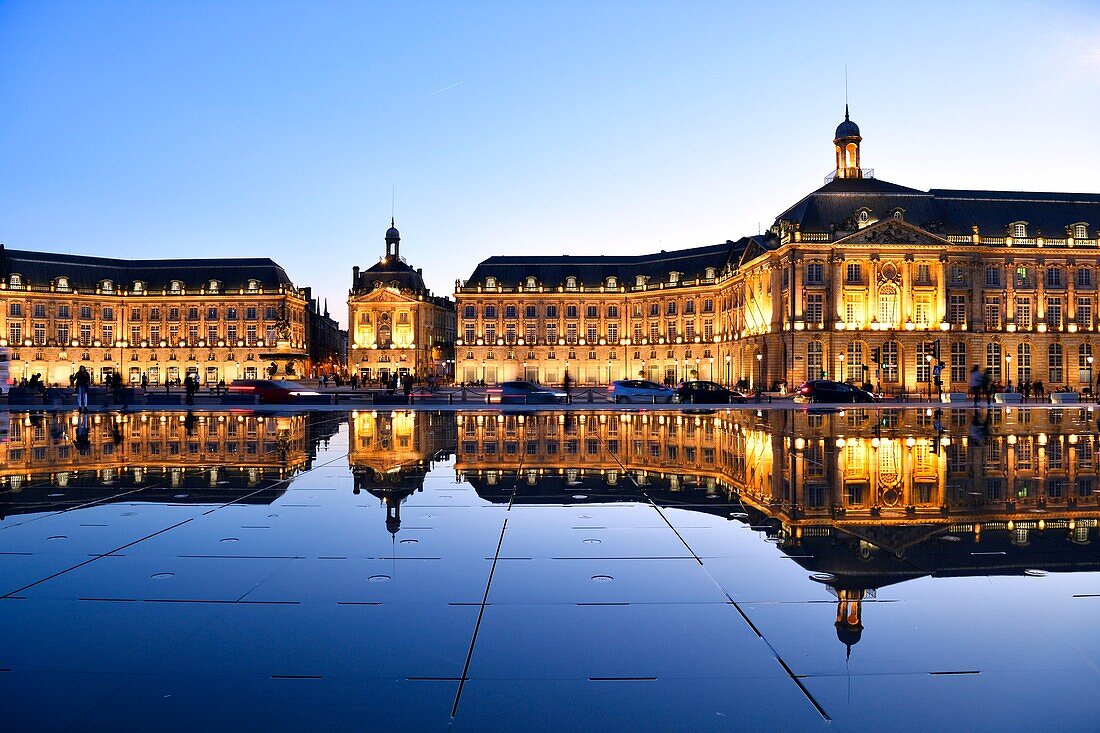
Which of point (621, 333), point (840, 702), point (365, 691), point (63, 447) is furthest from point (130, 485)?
point (621, 333)

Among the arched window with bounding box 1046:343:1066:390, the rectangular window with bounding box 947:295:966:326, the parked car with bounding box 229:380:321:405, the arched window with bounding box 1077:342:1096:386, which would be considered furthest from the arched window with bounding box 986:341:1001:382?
the parked car with bounding box 229:380:321:405

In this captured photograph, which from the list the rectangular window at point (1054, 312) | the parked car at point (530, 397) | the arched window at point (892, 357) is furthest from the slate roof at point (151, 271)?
the rectangular window at point (1054, 312)

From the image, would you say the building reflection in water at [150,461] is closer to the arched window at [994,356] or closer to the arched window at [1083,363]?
the arched window at [994,356]

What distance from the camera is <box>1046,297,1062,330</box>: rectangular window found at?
71562mm

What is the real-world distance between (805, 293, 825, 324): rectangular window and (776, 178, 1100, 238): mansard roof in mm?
5869

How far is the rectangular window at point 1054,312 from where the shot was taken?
71.6 meters

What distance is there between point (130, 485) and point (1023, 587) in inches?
492

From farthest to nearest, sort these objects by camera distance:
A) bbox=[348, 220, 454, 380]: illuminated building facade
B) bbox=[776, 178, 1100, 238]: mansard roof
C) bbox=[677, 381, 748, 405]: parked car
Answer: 1. bbox=[348, 220, 454, 380]: illuminated building facade
2. bbox=[776, 178, 1100, 238]: mansard roof
3. bbox=[677, 381, 748, 405]: parked car

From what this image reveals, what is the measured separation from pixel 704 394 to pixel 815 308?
90.8 feet

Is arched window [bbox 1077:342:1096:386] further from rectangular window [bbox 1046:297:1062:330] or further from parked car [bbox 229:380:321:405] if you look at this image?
parked car [bbox 229:380:321:405]

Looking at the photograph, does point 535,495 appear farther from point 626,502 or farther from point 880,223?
point 880,223

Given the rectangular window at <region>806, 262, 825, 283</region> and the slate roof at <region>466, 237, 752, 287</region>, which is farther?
the slate roof at <region>466, 237, 752, 287</region>

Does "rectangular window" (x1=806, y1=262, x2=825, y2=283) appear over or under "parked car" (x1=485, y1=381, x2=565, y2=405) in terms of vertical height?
over

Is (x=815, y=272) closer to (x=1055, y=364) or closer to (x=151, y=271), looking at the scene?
(x=1055, y=364)
